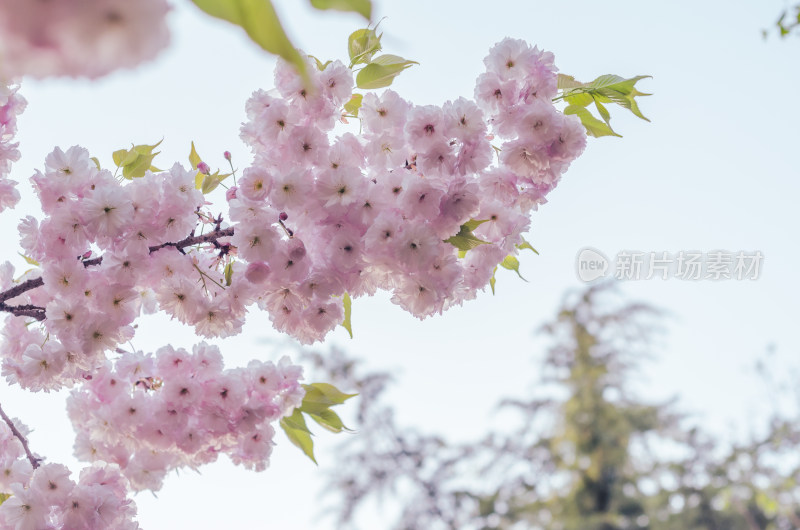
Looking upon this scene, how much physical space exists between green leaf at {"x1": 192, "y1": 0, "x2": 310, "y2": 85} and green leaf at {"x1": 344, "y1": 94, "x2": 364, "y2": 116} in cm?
108

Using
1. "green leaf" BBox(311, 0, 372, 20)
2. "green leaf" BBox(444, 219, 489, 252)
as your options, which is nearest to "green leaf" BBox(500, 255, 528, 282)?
"green leaf" BBox(444, 219, 489, 252)

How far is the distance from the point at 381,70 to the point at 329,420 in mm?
737

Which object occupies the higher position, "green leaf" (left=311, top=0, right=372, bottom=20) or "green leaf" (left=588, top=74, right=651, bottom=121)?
"green leaf" (left=588, top=74, right=651, bottom=121)

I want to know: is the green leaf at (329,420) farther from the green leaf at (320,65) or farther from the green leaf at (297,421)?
the green leaf at (320,65)

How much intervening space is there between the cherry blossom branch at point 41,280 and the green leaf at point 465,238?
1.36ft

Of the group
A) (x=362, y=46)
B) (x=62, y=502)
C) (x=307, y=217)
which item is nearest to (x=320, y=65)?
(x=362, y=46)

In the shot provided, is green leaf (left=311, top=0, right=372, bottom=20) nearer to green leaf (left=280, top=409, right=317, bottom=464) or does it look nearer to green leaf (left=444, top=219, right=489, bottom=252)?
green leaf (left=444, top=219, right=489, bottom=252)

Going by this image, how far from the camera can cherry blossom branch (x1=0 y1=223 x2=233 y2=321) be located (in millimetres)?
1198

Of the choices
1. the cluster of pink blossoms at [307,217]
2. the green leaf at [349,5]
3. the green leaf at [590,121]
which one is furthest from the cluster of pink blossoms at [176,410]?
the green leaf at [349,5]

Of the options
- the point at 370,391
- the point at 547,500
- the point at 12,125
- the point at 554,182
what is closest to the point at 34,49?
the point at 554,182

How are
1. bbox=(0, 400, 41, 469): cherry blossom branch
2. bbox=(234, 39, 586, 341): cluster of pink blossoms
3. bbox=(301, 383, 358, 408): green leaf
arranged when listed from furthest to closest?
1. bbox=(301, 383, 358, 408): green leaf
2. bbox=(0, 400, 41, 469): cherry blossom branch
3. bbox=(234, 39, 586, 341): cluster of pink blossoms

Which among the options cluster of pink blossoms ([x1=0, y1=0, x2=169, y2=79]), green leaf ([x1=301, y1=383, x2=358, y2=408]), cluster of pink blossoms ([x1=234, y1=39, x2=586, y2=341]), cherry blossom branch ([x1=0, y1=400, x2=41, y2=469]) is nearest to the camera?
cluster of pink blossoms ([x1=0, y1=0, x2=169, y2=79])

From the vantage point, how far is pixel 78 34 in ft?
0.74

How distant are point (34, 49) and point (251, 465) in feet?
4.33
